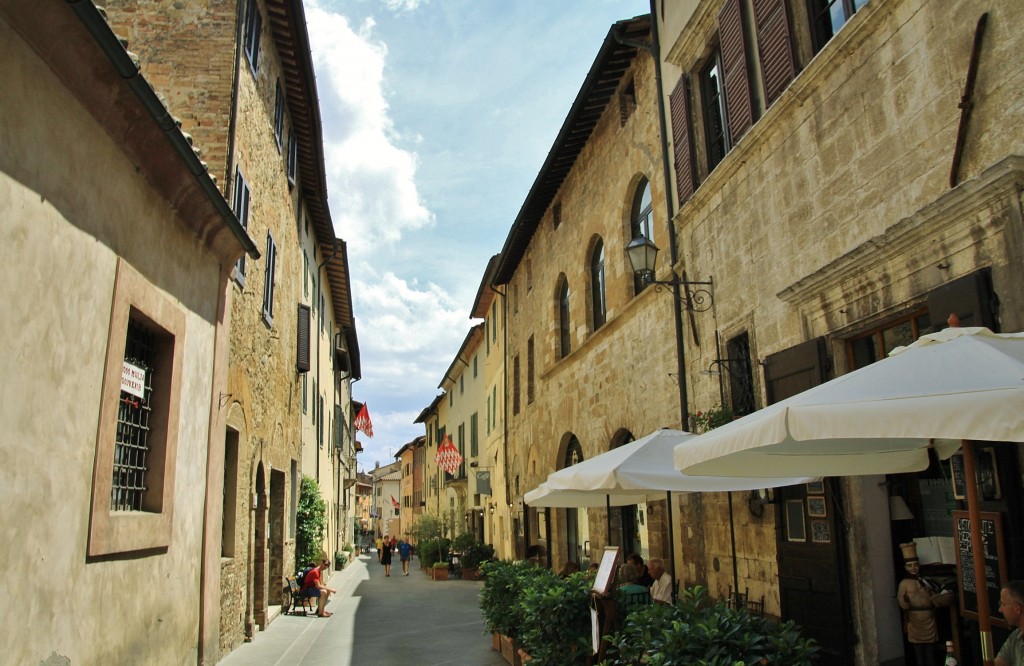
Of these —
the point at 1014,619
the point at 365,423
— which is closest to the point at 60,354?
the point at 1014,619

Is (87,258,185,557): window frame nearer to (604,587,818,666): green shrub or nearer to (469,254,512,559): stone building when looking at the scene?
(604,587,818,666): green shrub

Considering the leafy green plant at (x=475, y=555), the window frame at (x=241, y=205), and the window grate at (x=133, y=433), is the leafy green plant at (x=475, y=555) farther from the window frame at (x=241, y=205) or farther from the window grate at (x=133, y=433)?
the window grate at (x=133, y=433)

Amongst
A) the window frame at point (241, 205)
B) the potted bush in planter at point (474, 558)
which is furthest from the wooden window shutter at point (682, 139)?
the potted bush in planter at point (474, 558)

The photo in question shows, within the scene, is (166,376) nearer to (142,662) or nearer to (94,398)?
(94,398)

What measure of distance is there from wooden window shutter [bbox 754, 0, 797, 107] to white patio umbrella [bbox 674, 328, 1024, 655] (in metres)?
4.07

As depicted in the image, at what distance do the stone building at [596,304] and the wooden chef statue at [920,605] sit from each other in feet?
14.8

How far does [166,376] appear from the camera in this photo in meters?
7.02

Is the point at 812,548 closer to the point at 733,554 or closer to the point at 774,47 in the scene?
the point at 733,554

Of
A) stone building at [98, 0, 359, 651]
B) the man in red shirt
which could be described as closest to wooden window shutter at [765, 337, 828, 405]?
stone building at [98, 0, 359, 651]

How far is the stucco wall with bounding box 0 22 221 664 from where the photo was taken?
4.35 m

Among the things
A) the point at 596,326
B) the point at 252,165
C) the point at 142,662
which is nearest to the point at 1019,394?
the point at 142,662

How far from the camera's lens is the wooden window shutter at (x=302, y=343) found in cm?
1667

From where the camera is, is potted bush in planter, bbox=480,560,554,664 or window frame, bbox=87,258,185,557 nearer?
window frame, bbox=87,258,185,557

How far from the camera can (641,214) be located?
1248 centimetres
